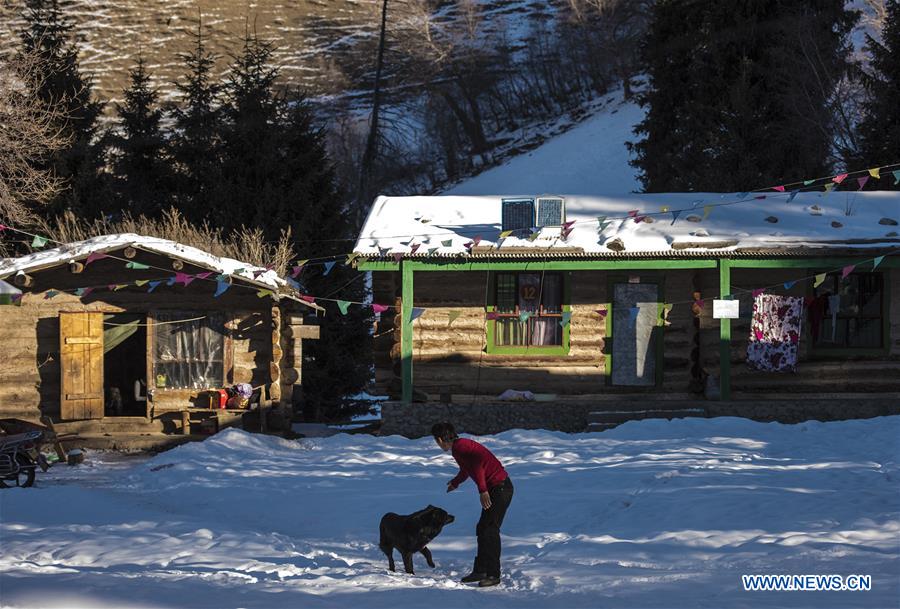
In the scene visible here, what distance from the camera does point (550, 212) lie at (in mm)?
19703

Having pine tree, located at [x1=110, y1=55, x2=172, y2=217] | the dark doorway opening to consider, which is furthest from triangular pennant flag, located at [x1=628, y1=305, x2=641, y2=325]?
pine tree, located at [x1=110, y1=55, x2=172, y2=217]

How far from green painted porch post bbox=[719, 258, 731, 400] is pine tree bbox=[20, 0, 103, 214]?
18.5 metres

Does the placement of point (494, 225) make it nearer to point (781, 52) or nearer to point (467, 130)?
point (781, 52)

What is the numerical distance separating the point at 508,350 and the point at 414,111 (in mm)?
54531

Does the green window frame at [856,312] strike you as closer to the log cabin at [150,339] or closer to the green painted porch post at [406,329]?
the green painted porch post at [406,329]

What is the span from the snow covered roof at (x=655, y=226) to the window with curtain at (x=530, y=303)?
1.03 metres

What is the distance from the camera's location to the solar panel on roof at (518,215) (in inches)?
773

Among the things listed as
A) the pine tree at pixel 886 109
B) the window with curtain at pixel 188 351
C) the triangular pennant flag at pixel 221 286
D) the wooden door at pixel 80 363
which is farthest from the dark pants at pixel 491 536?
the pine tree at pixel 886 109

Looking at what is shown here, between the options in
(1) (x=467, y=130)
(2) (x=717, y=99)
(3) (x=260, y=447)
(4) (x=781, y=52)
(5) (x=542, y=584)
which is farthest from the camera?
(1) (x=467, y=130)

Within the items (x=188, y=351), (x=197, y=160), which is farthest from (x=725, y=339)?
(x=197, y=160)

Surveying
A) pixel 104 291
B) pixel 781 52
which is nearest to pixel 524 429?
pixel 104 291

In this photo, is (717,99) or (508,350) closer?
(508,350)

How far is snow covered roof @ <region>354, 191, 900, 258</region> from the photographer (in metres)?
18.8

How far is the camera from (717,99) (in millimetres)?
38250
